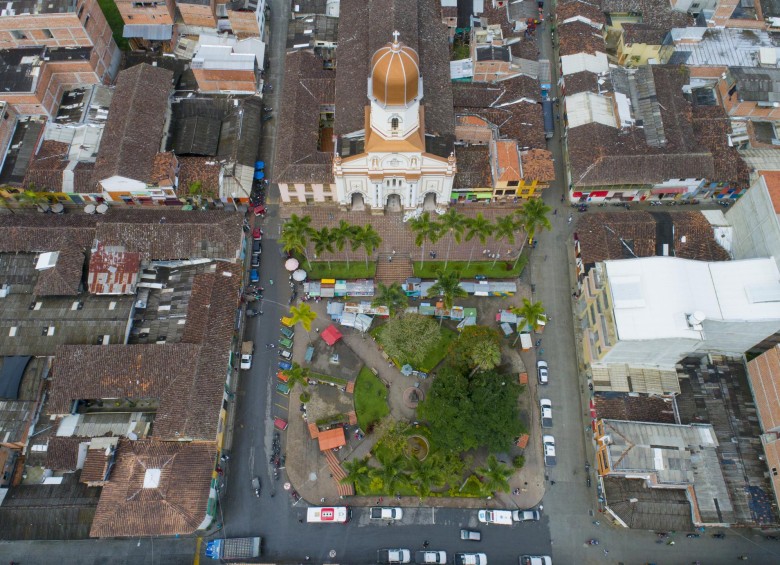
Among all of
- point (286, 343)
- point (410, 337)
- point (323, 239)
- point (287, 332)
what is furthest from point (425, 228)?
point (286, 343)

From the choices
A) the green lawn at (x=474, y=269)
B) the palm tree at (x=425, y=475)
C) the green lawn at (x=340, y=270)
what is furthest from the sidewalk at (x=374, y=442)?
Result: the green lawn at (x=340, y=270)

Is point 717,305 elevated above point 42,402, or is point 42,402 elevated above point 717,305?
point 717,305

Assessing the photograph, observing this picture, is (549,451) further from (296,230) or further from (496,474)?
(296,230)

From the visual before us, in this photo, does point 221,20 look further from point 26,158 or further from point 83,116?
point 26,158

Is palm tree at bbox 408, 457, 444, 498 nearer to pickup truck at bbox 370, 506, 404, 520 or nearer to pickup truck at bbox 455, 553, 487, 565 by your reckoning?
pickup truck at bbox 370, 506, 404, 520

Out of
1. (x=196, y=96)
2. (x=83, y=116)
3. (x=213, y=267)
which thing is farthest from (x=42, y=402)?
(x=196, y=96)

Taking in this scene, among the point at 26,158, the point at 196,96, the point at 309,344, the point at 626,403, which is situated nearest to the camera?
the point at 626,403
